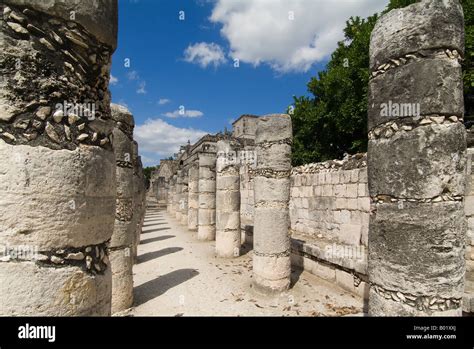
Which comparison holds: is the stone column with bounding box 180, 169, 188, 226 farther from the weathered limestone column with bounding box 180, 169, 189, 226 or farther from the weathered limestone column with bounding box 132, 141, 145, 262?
the weathered limestone column with bounding box 132, 141, 145, 262

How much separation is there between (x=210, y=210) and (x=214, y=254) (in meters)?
2.56

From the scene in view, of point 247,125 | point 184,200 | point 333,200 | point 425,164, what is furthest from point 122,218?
point 247,125

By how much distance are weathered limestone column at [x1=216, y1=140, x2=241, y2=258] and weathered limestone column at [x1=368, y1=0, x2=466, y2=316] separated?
6.53 metres

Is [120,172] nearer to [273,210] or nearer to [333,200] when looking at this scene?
[273,210]

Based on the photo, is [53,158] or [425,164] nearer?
[53,158]

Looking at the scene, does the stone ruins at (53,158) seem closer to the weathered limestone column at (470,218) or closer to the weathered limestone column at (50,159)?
the weathered limestone column at (50,159)

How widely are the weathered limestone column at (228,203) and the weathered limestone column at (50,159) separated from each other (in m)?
7.42

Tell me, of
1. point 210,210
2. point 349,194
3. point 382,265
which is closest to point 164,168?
point 210,210

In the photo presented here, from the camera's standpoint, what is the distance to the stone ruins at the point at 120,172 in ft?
5.45

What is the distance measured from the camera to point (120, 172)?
5.52 meters

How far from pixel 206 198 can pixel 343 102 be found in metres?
9.51

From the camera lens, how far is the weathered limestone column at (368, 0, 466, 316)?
2.85m

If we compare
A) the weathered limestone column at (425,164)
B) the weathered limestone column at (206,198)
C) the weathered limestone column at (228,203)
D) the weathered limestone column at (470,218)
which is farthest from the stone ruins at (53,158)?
the weathered limestone column at (206,198)

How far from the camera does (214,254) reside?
976 centimetres
